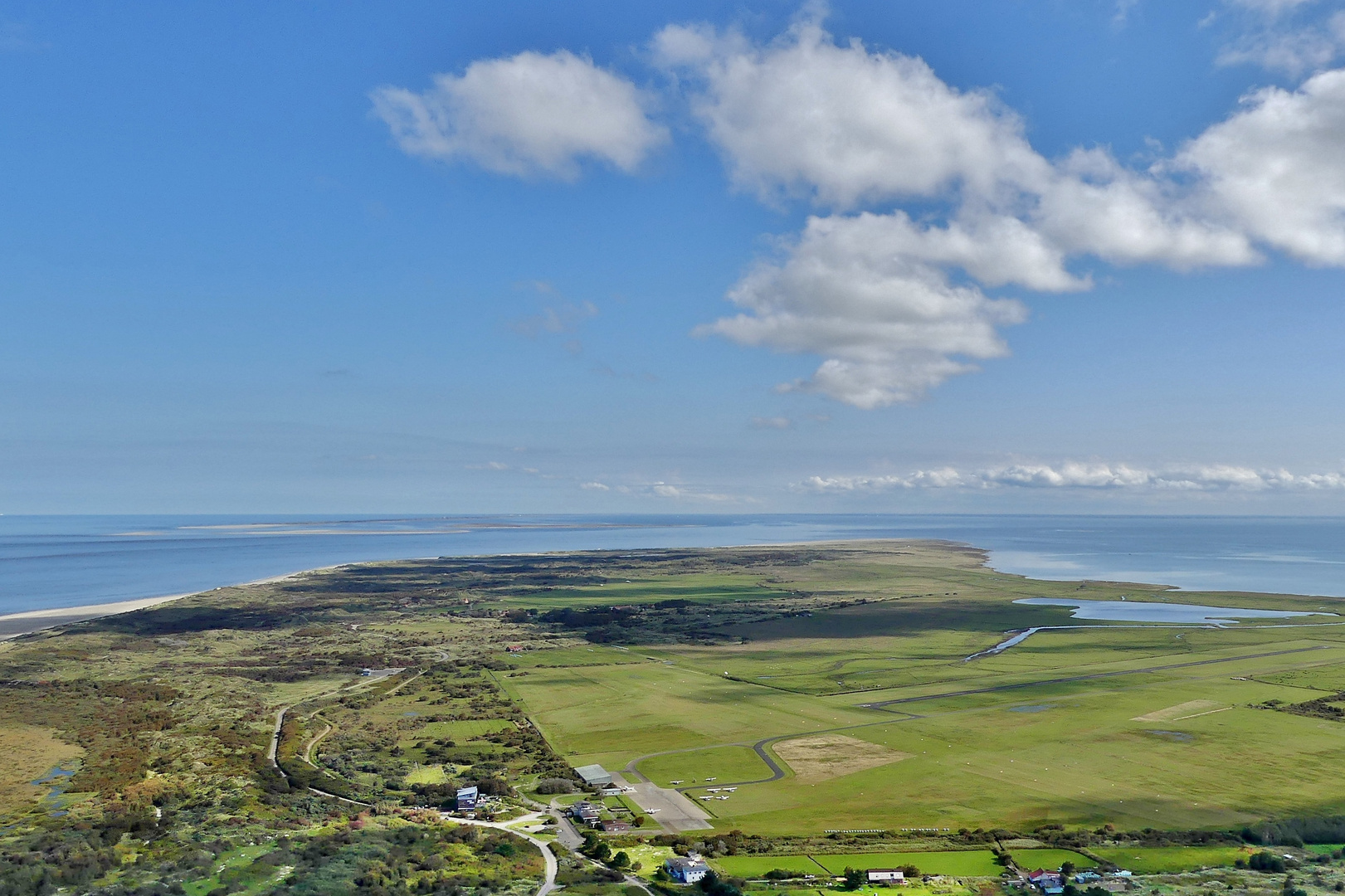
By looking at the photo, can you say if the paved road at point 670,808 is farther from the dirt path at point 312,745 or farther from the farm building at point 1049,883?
the dirt path at point 312,745

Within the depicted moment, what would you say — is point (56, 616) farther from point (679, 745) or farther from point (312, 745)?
point (679, 745)

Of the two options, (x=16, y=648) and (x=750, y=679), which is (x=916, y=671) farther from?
(x=16, y=648)

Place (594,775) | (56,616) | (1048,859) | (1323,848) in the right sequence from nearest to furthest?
(1048,859), (1323,848), (594,775), (56,616)

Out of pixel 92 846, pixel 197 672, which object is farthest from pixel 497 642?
pixel 92 846

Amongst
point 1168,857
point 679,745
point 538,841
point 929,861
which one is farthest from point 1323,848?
point 538,841

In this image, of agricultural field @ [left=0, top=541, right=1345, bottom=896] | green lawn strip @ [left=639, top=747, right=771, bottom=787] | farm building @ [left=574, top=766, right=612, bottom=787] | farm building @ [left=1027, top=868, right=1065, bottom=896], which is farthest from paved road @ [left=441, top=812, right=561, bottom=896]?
farm building @ [left=1027, top=868, right=1065, bottom=896]

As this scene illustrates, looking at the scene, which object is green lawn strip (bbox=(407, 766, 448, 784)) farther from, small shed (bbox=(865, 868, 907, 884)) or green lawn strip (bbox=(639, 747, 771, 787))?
small shed (bbox=(865, 868, 907, 884))
